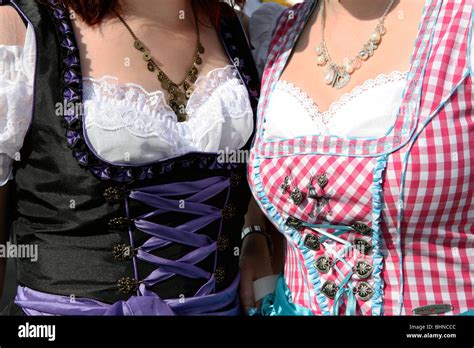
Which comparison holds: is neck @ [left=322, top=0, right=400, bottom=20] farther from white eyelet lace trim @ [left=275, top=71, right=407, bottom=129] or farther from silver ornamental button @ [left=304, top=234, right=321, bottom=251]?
silver ornamental button @ [left=304, top=234, right=321, bottom=251]

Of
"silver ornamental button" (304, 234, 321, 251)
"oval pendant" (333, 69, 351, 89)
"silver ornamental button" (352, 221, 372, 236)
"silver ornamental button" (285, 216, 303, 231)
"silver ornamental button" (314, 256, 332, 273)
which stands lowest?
"silver ornamental button" (314, 256, 332, 273)

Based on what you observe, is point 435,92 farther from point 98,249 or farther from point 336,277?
point 98,249

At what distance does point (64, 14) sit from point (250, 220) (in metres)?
0.82

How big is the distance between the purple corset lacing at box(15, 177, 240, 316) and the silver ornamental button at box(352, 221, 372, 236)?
1.18ft

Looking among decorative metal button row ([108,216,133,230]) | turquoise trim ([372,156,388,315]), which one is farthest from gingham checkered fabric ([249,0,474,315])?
decorative metal button row ([108,216,133,230])

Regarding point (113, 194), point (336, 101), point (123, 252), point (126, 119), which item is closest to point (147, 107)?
point (126, 119)

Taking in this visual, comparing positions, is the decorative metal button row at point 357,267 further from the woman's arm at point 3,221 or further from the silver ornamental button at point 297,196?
the woman's arm at point 3,221

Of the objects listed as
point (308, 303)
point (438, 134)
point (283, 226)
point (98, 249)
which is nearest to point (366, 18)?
point (438, 134)

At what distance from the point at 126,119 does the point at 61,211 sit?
0.89ft

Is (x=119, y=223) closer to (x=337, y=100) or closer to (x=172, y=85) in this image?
(x=172, y=85)

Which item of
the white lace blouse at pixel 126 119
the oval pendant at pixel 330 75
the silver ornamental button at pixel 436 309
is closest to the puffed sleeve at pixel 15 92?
the white lace blouse at pixel 126 119

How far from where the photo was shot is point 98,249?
169 centimetres

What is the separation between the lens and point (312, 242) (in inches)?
68.3

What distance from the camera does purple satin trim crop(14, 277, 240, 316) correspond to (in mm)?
1658
